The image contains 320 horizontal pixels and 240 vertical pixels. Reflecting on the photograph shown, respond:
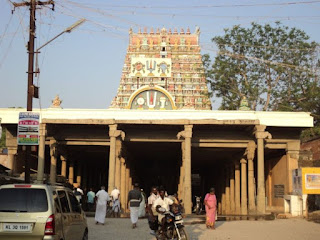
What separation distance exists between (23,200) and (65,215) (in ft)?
3.24

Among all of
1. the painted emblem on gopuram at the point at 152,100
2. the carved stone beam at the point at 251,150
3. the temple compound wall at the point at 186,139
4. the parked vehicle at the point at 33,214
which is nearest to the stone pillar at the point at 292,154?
the temple compound wall at the point at 186,139

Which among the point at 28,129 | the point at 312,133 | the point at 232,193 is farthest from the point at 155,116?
the point at 312,133

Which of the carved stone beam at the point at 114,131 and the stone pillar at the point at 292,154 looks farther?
the stone pillar at the point at 292,154

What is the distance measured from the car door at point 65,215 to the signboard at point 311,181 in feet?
49.2

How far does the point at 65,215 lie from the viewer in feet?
29.5

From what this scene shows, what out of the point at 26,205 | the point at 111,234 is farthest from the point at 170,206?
the point at 26,205

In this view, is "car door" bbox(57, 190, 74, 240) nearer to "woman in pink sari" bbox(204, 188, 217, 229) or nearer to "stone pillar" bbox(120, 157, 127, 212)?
Answer: "woman in pink sari" bbox(204, 188, 217, 229)

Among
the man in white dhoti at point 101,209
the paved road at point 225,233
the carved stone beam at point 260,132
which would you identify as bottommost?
the paved road at point 225,233

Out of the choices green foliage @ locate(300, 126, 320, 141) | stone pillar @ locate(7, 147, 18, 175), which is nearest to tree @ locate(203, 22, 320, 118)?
green foliage @ locate(300, 126, 320, 141)

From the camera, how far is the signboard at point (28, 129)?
15146 mm

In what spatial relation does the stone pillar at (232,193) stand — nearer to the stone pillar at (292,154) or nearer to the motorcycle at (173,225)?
the stone pillar at (292,154)

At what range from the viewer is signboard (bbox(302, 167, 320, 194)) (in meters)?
21.3

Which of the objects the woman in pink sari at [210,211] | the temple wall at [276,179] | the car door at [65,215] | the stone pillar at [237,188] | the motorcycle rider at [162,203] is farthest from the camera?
the stone pillar at [237,188]

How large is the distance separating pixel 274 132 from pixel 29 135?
697 inches
